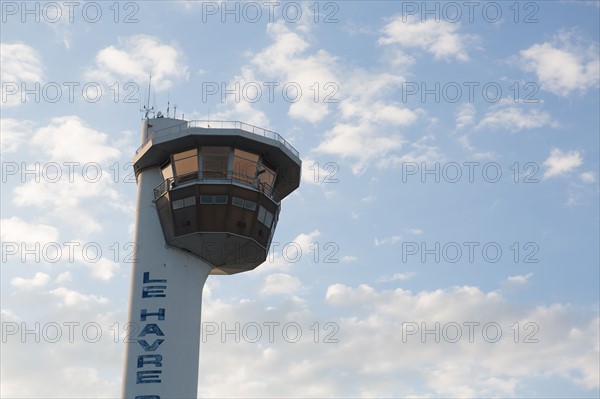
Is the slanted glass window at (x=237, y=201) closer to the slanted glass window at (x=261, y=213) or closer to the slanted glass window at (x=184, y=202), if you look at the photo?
the slanted glass window at (x=261, y=213)

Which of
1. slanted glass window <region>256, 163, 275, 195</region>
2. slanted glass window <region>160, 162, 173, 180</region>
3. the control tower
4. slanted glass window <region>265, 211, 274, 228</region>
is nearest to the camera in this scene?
the control tower

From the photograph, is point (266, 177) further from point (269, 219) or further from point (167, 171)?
point (167, 171)

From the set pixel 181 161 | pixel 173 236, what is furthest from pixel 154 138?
pixel 173 236

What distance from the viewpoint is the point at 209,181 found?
70.0 m

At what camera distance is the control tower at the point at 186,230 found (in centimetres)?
6694

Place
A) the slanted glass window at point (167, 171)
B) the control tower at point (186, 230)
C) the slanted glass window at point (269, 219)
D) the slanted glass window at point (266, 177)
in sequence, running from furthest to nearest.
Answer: the slanted glass window at point (269, 219) → the slanted glass window at point (167, 171) → the slanted glass window at point (266, 177) → the control tower at point (186, 230)

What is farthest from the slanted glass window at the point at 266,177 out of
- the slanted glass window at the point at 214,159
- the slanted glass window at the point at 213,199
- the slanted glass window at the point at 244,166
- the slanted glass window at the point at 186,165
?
the slanted glass window at the point at 186,165

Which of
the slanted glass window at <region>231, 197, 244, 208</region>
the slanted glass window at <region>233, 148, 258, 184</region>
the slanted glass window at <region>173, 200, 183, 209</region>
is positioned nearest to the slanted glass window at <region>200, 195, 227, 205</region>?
the slanted glass window at <region>231, 197, 244, 208</region>

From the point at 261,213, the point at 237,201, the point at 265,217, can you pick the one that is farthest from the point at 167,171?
the point at 265,217

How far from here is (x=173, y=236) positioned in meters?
69.9

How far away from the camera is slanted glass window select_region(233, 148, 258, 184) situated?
7069 centimetres

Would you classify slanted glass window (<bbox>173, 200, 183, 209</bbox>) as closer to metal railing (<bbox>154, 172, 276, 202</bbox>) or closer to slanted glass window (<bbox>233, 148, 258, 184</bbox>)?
metal railing (<bbox>154, 172, 276, 202</bbox>)

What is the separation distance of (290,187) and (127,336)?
17278mm

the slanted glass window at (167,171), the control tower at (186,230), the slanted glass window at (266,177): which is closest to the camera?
the control tower at (186,230)
